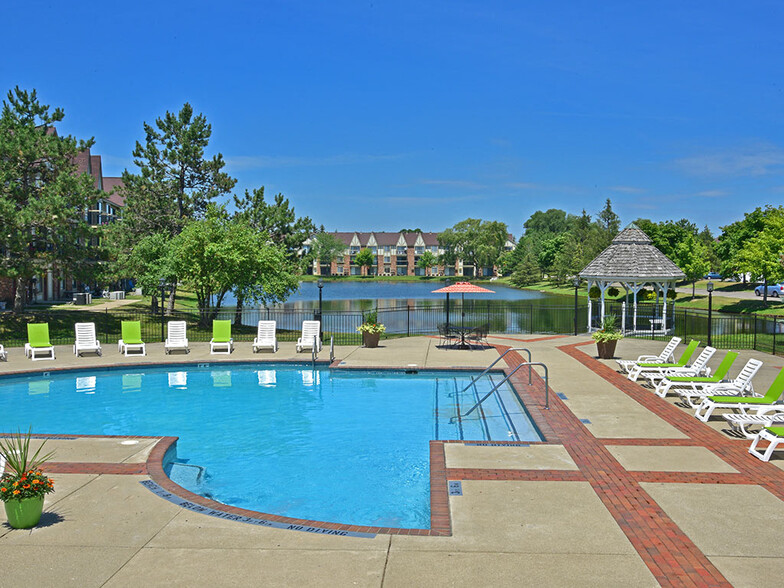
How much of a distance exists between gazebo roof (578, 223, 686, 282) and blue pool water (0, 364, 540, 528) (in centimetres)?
1388

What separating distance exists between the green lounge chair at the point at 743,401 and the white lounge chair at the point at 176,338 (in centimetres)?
1652

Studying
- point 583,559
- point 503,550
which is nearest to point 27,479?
point 503,550

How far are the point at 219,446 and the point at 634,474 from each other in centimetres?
755

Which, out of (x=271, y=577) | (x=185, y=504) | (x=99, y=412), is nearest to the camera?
(x=271, y=577)

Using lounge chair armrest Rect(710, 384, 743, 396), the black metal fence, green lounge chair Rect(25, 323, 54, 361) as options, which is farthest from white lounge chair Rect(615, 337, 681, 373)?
green lounge chair Rect(25, 323, 54, 361)

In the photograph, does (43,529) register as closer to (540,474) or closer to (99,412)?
(540,474)

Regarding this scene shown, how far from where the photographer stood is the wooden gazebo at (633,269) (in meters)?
29.3

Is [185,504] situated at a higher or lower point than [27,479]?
lower

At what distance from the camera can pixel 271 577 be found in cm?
614

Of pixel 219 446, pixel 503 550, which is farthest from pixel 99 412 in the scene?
pixel 503 550

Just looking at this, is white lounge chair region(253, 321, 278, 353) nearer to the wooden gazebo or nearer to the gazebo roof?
the wooden gazebo

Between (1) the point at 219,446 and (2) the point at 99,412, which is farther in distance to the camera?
(2) the point at 99,412

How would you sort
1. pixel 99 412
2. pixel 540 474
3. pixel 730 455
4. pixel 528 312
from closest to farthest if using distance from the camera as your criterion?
pixel 540 474
pixel 730 455
pixel 99 412
pixel 528 312

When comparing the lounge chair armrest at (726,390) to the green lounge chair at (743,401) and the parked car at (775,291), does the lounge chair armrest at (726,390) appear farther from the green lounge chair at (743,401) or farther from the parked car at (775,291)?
the parked car at (775,291)
